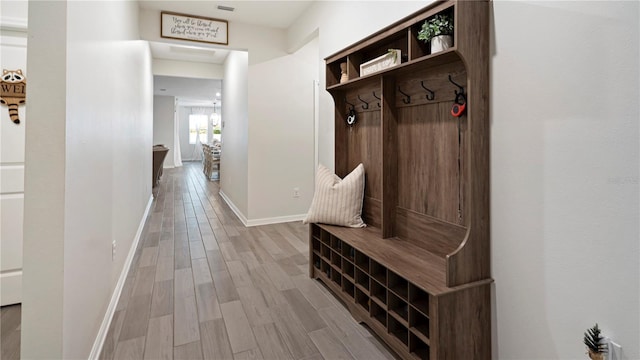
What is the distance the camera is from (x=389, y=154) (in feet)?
7.26

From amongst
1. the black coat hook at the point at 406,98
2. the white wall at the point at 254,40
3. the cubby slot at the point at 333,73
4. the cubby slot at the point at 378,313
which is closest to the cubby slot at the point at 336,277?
the cubby slot at the point at 378,313

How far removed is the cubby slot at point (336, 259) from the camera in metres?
2.47

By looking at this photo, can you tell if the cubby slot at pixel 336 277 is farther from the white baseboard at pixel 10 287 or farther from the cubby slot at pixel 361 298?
the white baseboard at pixel 10 287

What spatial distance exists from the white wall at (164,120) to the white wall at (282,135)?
9.06 meters

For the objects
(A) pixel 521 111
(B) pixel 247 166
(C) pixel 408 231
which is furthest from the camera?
(B) pixel 247 166

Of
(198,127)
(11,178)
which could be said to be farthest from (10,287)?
(198,127)

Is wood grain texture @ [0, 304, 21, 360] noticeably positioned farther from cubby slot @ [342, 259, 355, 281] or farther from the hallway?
cubby slot @ [342, 259, 355, 281]

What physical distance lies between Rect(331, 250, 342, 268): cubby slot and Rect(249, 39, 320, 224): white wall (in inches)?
87.9

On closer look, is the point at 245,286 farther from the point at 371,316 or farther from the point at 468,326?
the point at 468,326

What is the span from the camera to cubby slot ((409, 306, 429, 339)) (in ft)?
5.27

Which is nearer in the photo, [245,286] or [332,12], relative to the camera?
[245,286]

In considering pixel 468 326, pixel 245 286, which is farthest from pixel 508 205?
pixel 245 286

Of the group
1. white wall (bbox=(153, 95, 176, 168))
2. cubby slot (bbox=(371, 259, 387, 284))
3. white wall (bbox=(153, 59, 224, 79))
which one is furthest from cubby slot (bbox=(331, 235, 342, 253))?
white wall (bbox=(153, 95, 176, 168))

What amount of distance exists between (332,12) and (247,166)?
2250 millimetres
